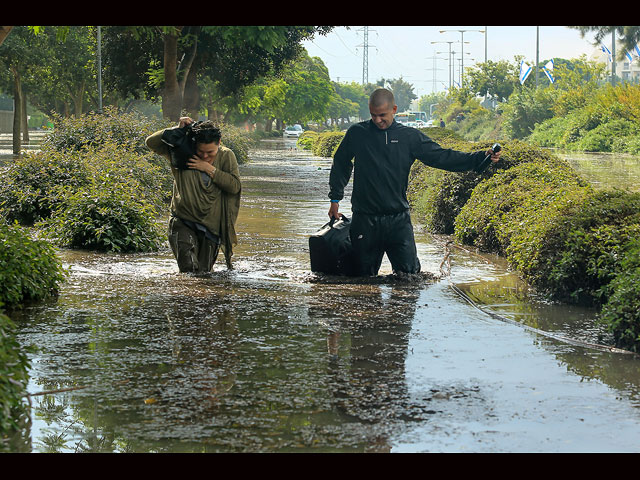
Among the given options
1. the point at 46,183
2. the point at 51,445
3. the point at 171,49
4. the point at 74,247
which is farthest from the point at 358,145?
the point at 171,49

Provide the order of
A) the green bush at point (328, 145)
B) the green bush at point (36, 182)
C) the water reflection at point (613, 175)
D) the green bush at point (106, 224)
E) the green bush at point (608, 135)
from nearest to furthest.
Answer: the green bush at point (106, 224)
the green bush at point (36, 182)
the water reflection at point (613, 175)
the green bush at point (328, 145)
the green bush at point (608, 135)

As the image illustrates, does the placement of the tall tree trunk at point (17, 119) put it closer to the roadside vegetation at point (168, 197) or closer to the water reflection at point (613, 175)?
the roadside vegetation at point (168, 197)

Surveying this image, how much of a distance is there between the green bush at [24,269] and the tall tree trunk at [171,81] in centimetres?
1867

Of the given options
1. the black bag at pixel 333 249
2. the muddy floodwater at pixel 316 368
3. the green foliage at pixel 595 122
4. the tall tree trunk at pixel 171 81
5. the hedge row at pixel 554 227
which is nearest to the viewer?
the muddy floodwater at pixel 316 368

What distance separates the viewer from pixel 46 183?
48.5 ft

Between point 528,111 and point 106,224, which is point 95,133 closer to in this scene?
point 106,224

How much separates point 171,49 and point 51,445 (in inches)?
907

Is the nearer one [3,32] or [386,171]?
[3,32]

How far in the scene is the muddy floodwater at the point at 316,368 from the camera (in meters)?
4.62

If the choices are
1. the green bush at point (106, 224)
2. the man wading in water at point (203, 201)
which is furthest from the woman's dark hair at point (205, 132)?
the green bush at point (106, 224)

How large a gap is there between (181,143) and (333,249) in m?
1.86

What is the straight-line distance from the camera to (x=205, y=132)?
920 centimetres

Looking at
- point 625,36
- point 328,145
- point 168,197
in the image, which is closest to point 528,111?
point 625,36
